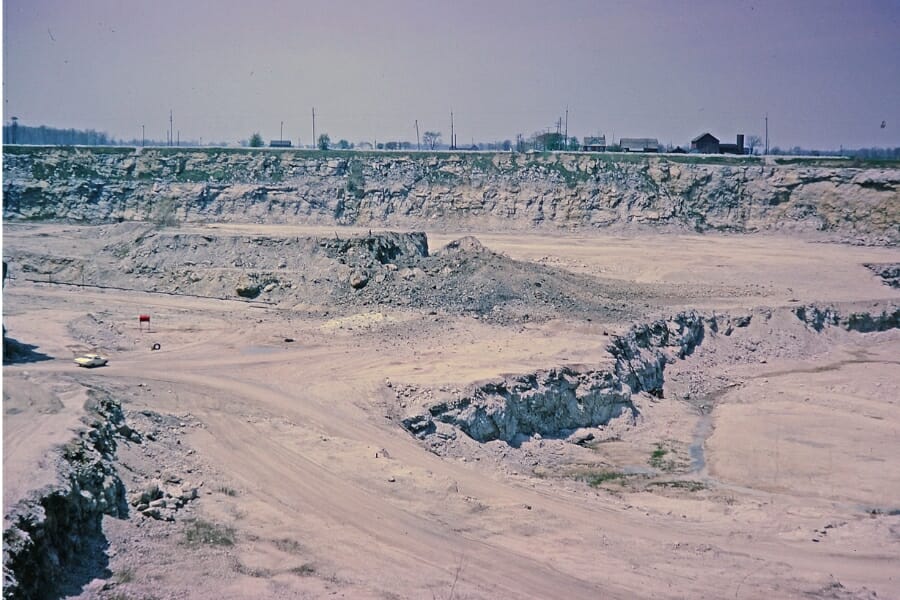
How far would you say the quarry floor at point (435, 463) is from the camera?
12188mm

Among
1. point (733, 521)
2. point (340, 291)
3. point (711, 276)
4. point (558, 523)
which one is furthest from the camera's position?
point (711, 276)

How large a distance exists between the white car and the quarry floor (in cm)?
20

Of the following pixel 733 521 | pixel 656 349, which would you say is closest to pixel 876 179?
pixel 656 349

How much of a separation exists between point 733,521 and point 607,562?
375 cm

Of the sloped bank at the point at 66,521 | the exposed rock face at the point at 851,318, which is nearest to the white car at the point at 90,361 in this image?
the sloped bank at the point at 66,521

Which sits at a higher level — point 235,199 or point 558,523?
point 235,199

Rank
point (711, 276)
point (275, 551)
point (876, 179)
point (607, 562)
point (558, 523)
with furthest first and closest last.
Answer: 1. point (876, 179)
2. point (711, 276)
3. point (558, 523)
4. point (607, 562)
5. point (275, 551)

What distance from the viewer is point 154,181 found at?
57719 mm

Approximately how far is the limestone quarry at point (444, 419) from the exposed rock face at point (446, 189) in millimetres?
6719

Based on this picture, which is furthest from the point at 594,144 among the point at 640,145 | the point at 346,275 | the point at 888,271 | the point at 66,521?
the point at 66,521

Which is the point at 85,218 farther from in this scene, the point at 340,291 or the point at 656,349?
the point at 656,349

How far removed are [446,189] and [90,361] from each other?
3881cm

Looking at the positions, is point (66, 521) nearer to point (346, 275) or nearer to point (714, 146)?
point (346, 275)

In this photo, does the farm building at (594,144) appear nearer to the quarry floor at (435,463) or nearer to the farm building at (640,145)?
the farm building at (640,145)
